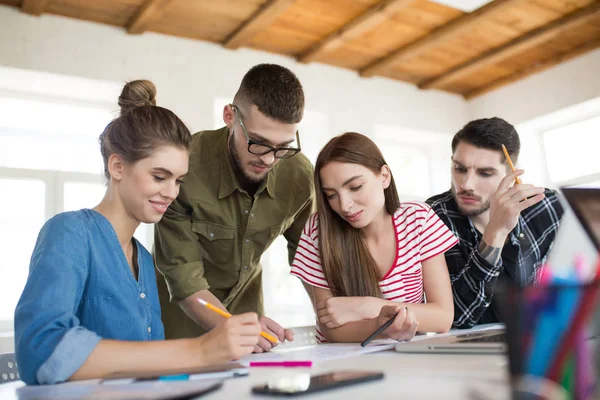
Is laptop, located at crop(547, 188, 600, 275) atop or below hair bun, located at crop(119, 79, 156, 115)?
below

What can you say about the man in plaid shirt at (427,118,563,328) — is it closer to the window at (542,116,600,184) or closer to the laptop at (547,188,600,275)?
the laptop at (547,188,600,275)

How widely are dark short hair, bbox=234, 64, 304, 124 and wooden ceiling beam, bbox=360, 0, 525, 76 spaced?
3020 millimetres

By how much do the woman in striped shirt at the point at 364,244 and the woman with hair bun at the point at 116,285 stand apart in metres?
0.48

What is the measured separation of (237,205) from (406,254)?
66 cm

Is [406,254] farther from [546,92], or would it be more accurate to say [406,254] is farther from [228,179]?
[546,92]

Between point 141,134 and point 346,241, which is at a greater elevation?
point 141,134

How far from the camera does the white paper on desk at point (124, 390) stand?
2.19ft

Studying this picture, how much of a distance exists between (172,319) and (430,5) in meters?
3.36

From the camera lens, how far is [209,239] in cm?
199

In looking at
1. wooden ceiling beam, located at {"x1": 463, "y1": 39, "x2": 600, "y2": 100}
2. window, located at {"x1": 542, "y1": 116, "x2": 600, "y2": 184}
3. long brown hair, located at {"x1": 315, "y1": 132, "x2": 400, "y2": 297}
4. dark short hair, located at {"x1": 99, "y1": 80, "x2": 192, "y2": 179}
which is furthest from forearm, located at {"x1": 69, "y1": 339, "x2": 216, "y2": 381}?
wooden ceiling beam, located at {"x1": 463, "y1": 39, "x2": 600, "y2": 100}

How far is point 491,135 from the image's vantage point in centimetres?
216

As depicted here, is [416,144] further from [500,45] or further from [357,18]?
[357,18]

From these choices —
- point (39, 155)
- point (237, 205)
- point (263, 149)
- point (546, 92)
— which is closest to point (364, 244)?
point (263, 149)

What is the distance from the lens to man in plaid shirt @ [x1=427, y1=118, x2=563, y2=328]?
1.73m
